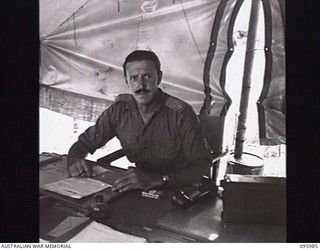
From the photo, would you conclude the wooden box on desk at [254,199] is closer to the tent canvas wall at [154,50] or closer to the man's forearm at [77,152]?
the tent canvas wall at [154,50]

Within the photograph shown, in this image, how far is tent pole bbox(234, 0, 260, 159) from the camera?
1.37 meters

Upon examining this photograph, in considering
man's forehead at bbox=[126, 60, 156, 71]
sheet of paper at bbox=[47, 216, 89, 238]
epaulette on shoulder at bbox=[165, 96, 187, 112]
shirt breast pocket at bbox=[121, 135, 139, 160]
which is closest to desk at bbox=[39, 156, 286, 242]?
sheet of paper at bbox=[47, 216, 89, 238]

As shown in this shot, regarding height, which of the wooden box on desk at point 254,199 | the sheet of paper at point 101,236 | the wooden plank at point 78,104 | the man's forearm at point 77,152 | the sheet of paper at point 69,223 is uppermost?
the wooden plank at point 78,104

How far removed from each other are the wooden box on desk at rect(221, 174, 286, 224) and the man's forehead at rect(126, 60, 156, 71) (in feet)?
1.29

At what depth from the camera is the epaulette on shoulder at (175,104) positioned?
1.37 m

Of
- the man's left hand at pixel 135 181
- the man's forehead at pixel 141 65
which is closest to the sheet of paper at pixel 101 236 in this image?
the man's left hand at pixel 135 181

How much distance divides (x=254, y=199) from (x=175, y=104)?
359 mm

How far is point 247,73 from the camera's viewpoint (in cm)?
138
